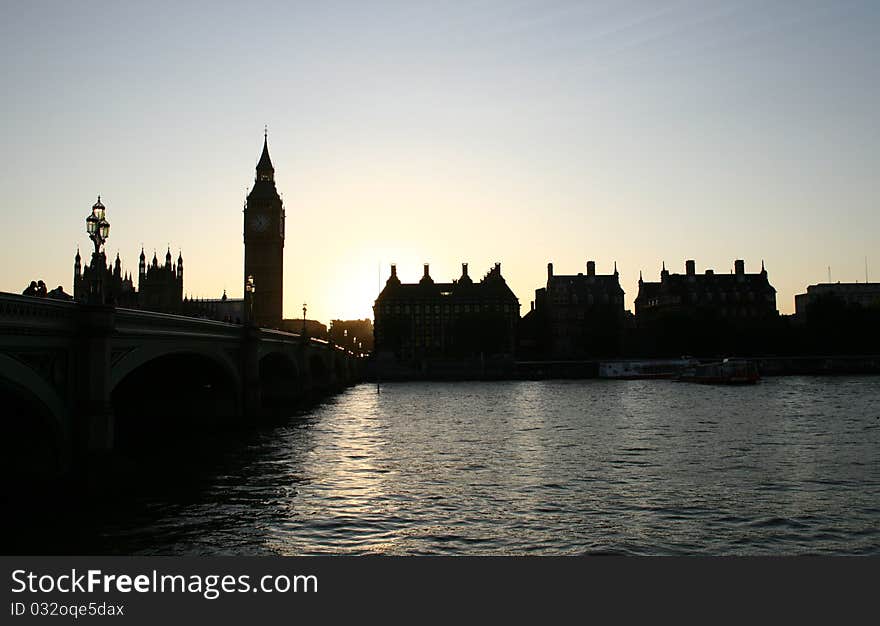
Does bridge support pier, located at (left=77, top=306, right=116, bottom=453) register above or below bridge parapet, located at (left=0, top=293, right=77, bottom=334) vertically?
below

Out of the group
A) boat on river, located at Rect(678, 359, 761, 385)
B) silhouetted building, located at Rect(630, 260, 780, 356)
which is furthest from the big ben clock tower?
boat on river, located at Rect(678, 359, 761, 385)

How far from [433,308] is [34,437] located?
157227mm

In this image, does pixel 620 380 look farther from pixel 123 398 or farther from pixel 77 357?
pixel 77 357

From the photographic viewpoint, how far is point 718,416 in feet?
177

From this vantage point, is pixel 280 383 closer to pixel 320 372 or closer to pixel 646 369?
pixel 320 372

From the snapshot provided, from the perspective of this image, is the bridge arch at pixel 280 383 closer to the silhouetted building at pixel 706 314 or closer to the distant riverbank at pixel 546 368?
the distant riverbank at pixel 546 368

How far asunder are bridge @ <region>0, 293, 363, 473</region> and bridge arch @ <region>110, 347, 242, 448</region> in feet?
0.21

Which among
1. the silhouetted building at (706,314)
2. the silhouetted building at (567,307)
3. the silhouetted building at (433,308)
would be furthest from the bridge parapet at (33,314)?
the silhouetted building at (433,308)

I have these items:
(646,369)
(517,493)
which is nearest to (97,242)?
(517,493)

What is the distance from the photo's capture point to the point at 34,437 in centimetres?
2241

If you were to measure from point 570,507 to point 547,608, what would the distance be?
11855 millimetres

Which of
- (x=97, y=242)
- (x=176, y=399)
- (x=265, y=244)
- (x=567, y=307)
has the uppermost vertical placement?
(x=265, y=244)

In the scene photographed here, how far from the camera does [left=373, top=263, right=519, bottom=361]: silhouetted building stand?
17262 cm

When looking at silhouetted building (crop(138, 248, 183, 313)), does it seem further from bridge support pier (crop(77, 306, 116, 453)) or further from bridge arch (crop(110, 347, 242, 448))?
bridge support pier (crop(77, 306, 116, 453))
